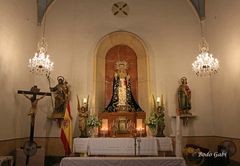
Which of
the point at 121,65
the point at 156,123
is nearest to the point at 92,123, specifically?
the point at 156,123

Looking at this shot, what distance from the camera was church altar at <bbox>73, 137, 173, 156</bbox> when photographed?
762 centimetres

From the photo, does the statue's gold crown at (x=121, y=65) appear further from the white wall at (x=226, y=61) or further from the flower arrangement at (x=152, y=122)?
the white wall at (x=226, y=61)

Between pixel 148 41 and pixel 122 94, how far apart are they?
2756 mm

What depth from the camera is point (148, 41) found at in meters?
10.2

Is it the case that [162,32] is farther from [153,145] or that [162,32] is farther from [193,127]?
[153,145]

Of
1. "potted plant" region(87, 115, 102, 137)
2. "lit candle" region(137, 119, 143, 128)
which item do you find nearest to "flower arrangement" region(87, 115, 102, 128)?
"potted plant" region(87, 115, 102, 137)

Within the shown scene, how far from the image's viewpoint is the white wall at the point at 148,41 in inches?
376

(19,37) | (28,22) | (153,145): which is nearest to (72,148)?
(153,145)

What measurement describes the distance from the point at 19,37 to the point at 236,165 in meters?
8.88

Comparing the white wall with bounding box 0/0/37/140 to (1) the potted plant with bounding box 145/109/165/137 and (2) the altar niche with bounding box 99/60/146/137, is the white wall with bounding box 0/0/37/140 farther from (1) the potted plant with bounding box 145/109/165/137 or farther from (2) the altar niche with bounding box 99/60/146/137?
(1) the potted plant with bounding box 145/109/165/137

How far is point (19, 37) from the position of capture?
28.6ft

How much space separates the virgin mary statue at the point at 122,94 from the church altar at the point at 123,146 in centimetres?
168

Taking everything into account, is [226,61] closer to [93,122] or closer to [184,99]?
[184,99]

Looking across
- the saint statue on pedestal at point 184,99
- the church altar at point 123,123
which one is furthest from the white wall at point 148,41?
the church altar at point 123,123
